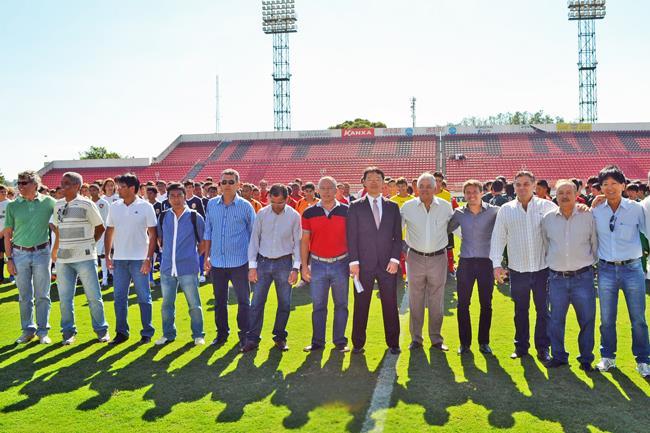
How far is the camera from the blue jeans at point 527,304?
15.9 feet

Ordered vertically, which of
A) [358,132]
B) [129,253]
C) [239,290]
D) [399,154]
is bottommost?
[239,290]

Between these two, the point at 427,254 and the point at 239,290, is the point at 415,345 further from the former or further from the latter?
the point at 239,290

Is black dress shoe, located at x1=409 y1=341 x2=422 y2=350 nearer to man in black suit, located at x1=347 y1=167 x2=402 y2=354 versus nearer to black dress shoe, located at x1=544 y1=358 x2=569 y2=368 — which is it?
man in black suit, located at x1=347 y1=167 x2=402 y2=354

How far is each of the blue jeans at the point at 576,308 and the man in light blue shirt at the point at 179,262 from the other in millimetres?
3704

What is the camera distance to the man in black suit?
5.06 metres

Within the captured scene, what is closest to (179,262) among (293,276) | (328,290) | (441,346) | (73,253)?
(73,253)

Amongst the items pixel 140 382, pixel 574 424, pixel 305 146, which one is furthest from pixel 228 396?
pixel 305 146

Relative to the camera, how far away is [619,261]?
437cm

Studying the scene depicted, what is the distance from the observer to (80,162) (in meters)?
43.4

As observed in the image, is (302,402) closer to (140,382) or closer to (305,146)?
(140,382)

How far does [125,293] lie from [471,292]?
3.91 metres

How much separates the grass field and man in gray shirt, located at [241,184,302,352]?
29 centimetres

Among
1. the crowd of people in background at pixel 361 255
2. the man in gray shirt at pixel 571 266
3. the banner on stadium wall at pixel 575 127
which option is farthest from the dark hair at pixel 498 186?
the banner on stadium wall at pixel 575 127

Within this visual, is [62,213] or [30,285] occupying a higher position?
[62,213]
